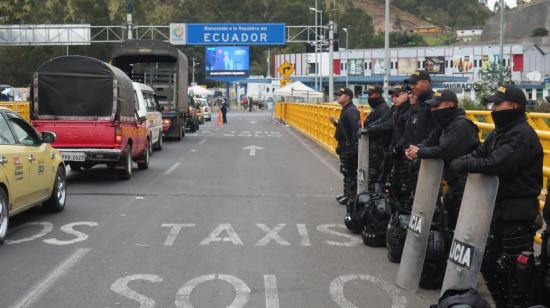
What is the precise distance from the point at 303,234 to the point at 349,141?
2.56 m

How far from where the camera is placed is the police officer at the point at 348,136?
10.9 m

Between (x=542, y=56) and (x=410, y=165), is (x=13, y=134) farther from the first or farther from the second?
(x=542, y=56)

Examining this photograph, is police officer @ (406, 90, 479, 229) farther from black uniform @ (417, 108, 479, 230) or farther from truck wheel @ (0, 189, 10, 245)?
truck wheel @ (0, 189, 10, 245)

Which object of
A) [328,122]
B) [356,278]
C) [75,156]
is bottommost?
[356,278]

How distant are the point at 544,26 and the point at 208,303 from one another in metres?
122

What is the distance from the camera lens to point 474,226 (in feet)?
17.0

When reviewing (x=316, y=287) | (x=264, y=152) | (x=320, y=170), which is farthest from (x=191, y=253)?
(x=264, y=152)

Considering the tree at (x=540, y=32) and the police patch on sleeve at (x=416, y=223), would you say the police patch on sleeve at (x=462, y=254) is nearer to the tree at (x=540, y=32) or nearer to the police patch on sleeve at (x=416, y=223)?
the police patch on sleeve at (x=416, y=223)

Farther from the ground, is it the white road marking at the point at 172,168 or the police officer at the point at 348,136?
the police officer at the point at 348,136

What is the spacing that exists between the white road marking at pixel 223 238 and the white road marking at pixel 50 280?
1.41m

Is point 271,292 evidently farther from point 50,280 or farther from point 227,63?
point 227,63

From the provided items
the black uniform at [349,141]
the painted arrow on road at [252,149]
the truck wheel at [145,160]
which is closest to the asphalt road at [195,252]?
the black uniform at [349,141]

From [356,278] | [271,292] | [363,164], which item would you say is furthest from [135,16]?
[271,292]

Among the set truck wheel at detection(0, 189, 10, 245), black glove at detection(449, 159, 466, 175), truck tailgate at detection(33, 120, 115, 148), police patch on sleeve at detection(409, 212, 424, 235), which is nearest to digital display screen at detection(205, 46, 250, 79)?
truck tailgate at detection(33, 120, 115, 148)
